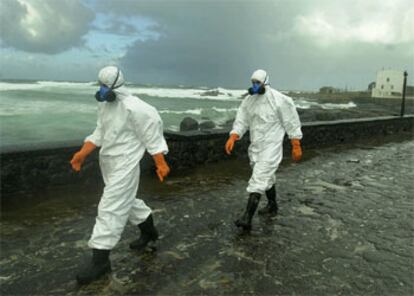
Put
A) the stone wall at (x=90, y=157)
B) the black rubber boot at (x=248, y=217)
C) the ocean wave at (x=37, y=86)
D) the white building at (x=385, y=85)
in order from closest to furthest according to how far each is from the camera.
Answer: the black rubber boot at (x=248, y=217) < the stone wall at (x=90, y=157) < the ocean wave at (x=37, y=86) < the white building at (x=385, y=85)

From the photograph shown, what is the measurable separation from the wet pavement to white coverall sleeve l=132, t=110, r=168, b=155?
1103 millimetres

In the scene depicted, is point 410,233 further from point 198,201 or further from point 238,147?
point 238,147

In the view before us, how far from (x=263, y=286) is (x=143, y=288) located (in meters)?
1.00

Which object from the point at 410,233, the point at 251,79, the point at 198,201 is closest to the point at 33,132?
the point at 198,201

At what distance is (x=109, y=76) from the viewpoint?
142 inches

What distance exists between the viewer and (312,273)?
3652 mm

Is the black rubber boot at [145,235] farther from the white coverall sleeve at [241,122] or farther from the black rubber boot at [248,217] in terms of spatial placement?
the white coverall sleeve at [241,122]

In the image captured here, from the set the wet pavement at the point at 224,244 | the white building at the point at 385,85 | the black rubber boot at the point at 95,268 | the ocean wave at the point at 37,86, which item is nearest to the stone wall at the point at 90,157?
the wet pavement at the point at 224,244

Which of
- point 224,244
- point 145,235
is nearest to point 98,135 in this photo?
point 145,235

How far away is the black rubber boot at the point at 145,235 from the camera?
4035 millimetres

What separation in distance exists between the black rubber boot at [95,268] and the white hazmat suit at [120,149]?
0.29ft

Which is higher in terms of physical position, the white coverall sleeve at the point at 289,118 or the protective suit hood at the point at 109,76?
the protective suit hood at the point at 109,76

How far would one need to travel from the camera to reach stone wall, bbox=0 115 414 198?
5.66m

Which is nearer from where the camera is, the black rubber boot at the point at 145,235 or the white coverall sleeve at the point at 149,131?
the white coverall sleeve at the point at 149,131
